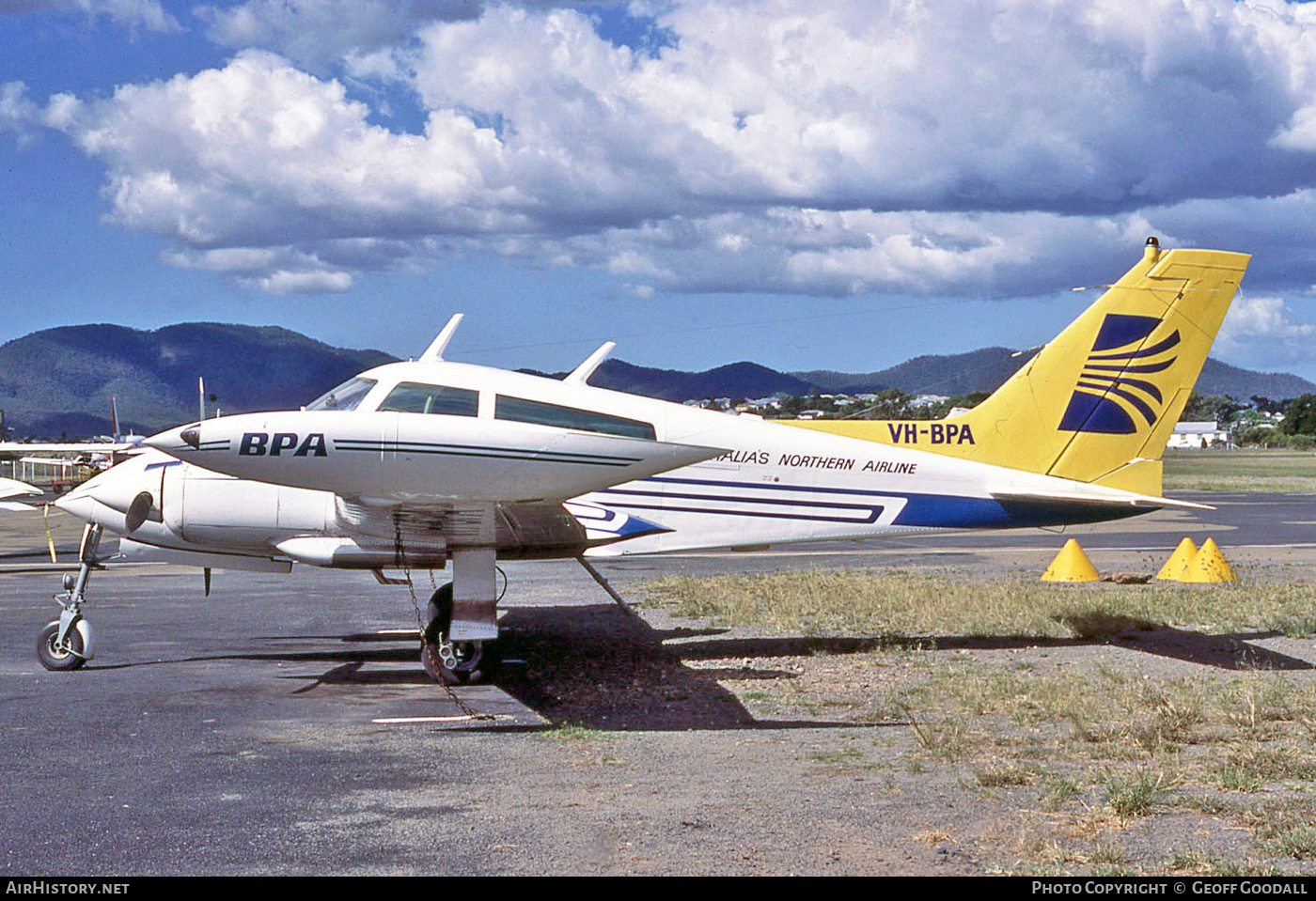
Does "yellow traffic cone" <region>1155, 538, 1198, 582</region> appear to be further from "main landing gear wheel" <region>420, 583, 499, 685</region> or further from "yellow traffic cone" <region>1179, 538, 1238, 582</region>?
"main landing gear wheel" <region>420, 583, 499, 685</region>

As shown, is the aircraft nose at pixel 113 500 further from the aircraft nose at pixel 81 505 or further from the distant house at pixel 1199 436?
the distant house at pixel 1199 436

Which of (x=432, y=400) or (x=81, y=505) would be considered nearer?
(x=432, y=400)

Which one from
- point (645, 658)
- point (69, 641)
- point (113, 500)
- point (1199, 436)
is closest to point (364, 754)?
point (645, 658)

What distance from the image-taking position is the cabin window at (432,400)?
985cm

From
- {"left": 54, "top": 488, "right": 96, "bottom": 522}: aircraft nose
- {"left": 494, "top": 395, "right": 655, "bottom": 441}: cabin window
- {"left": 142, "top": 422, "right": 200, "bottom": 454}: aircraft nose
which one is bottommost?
{"left": 54, "top": 488, "right": 96, "bottom": 522}: aircraft nose

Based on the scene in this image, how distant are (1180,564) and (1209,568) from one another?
0.51m

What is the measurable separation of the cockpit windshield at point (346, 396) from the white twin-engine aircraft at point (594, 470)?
0.02 meters

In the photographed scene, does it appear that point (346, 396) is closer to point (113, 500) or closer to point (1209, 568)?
point (113, 500)

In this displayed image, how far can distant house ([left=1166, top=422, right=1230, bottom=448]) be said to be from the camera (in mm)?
158375

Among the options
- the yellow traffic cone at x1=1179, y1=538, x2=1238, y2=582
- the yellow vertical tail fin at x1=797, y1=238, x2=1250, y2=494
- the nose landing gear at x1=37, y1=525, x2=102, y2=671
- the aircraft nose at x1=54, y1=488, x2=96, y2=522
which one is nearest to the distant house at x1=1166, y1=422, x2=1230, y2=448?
the yellow traffic cone at x1=1179, y1=538, x2=1238, y2=582

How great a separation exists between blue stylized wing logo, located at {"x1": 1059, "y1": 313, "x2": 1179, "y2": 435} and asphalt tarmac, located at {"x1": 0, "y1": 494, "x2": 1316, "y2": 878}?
14.4ft

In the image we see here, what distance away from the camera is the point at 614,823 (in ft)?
20.2

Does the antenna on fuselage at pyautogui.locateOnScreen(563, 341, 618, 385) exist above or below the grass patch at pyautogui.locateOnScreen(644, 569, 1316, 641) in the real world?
above

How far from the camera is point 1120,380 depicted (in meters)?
12.8
